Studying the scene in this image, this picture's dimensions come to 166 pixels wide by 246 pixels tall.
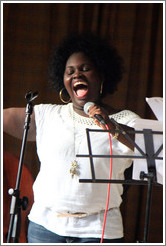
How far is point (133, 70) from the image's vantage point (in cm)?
341

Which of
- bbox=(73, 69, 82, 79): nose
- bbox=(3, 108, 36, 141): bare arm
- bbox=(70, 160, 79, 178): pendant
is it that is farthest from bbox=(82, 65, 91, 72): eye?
bbox=(70, 160, 79, 178): pendant

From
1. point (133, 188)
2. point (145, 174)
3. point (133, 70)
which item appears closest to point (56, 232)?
point (145, 174)

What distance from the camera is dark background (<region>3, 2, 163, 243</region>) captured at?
3.32 meters

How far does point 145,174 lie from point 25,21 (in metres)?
2.11

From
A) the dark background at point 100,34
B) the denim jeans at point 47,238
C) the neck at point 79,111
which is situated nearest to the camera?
the denim jeans at point 47,238

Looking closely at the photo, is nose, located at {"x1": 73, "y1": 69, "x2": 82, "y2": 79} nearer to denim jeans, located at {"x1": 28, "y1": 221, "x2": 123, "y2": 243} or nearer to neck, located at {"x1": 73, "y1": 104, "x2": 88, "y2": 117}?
neck, located at {"x1": 73, "y1": 104, "x2": 88, "y2": 117}

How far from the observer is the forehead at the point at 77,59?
2291 mm

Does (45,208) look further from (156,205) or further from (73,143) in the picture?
(156,205)

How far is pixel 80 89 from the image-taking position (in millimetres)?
2215

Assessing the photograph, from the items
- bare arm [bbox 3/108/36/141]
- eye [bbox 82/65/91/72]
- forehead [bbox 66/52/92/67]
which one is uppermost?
forehead [bbox 66/52/92/67]

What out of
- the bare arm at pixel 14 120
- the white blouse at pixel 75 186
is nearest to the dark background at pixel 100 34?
the bare arm at pixel 14 120

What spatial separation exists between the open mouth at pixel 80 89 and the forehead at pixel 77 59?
146 mm

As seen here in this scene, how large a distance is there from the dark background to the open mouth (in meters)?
1.16

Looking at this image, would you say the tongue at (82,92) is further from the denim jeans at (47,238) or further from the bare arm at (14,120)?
the denim jeans at (47,238)
